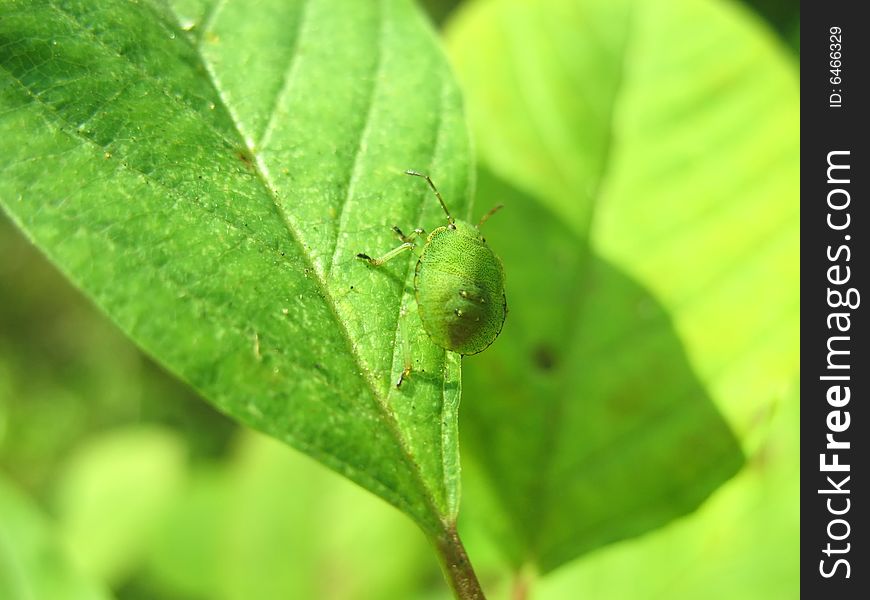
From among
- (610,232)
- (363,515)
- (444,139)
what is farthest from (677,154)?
(363,515)

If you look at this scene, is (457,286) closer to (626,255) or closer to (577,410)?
(577,410)

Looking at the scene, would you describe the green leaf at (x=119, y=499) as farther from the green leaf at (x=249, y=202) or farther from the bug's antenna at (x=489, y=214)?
the green leaf at (x=249, y=202)

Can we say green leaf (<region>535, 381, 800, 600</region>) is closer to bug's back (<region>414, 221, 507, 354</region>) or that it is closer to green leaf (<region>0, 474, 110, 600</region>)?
bug's back (<region>414, 221, 507, 354</region>)

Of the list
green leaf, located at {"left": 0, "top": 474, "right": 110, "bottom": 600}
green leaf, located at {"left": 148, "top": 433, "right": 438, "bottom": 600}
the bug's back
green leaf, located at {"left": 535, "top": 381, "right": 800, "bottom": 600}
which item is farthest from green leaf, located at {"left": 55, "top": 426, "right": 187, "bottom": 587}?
the bug's back

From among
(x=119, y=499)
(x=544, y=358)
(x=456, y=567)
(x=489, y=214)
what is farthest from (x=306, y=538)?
(x=456, y=567)

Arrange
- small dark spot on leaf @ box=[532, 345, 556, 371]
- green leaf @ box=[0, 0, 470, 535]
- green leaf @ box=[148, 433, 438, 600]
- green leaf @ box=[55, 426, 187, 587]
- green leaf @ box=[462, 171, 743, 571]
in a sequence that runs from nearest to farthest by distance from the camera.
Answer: green leaf @ box=[0, 0, 470, 535] → green leaf @ box=[462, 171, 743, 571] → small dark spot on leaf @ box=[532, 345, 556, 371] → green leaf @ box=[148, 433, 438, 600] → green leaf @ box=[55, 426, 187, 587]

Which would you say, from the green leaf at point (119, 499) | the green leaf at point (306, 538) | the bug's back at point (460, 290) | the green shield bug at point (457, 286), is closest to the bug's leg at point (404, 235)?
the green shield bug at point (457, 286)

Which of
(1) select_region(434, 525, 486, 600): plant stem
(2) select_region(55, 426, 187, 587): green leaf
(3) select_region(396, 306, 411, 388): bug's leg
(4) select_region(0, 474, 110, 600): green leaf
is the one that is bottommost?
(2) select_region(55, 426, 187, 587): green leaf
